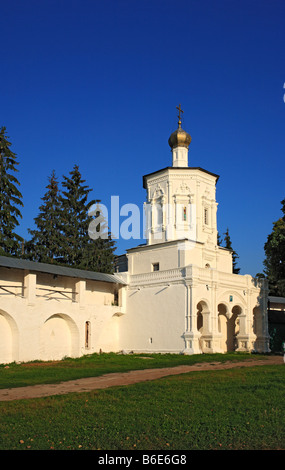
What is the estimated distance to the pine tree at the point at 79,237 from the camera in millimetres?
39750

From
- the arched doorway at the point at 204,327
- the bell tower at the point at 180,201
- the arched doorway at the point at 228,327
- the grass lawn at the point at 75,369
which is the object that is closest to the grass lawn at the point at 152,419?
the grass lawn at the point at 75,369

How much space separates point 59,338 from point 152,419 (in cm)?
1889

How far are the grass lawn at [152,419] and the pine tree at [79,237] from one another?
2623 centimetres

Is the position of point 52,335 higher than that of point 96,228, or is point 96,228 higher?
point 96,228

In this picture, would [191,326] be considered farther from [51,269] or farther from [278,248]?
[51,269]

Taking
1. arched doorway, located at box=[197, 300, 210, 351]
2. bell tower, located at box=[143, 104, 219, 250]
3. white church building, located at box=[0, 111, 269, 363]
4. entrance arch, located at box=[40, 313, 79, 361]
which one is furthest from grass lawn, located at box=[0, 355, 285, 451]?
bell tower, located at box=[143, 104, 219, 250]

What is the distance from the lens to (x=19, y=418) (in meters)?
9.18

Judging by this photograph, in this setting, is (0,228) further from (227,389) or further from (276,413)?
(276,413)

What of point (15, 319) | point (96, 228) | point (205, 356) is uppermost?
point (96, 228)

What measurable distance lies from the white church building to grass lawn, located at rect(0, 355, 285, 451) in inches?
533

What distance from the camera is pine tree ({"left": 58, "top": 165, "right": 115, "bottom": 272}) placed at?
39750mm

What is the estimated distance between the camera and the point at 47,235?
39594 millimetres
